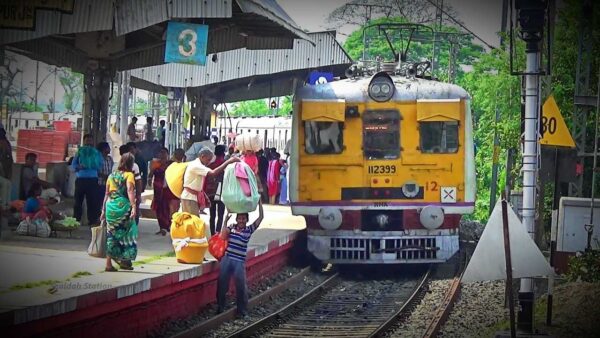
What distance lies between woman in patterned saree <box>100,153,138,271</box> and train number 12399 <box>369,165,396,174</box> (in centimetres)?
548

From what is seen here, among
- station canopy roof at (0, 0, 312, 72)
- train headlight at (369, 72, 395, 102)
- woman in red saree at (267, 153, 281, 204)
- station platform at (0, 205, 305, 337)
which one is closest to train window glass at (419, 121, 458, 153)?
train headlight at (369, 72, 395, 102)

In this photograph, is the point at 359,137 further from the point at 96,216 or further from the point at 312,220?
the point at 96,216

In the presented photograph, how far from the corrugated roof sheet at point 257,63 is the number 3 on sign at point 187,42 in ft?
33.7

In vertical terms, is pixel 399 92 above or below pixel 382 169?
above

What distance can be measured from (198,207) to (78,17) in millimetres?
3025

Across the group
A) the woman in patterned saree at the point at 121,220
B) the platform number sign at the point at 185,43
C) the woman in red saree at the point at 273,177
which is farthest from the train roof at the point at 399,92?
the woman in red saree at the point at 273,177

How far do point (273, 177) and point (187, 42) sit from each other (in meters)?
11.2

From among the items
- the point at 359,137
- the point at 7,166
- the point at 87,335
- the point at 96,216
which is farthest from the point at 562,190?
the point at 87,335

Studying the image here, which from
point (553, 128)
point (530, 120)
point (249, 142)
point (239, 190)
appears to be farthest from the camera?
point (249, 142)

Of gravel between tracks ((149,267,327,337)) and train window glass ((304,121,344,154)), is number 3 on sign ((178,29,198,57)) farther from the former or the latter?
gravel between tracks ((149,267,327,337))

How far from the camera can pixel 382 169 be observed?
1499 centimetres

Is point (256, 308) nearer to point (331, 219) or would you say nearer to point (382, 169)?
point (331, 219)

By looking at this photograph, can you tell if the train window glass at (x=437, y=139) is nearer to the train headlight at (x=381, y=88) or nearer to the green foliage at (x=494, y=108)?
the train headlight at (x=381, y=88)

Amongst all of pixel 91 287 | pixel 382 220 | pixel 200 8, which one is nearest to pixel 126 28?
pixel 200 8
